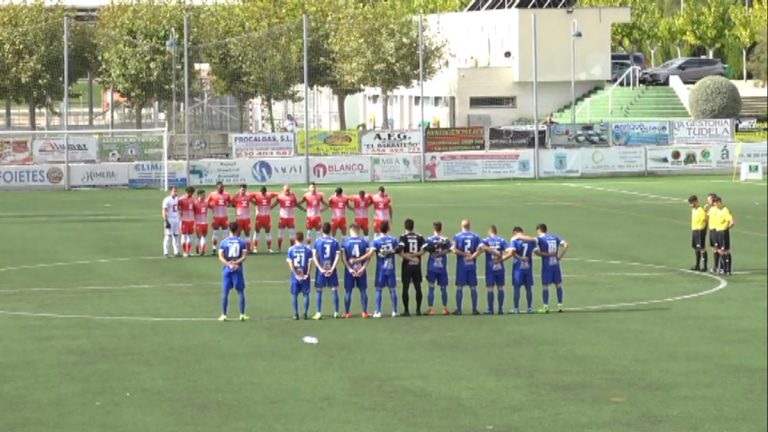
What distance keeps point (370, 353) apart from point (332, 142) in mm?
38487

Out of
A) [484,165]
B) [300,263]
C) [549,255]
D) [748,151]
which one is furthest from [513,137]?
[300,263]

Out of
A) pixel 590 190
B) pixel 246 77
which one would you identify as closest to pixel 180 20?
pixel 246 77

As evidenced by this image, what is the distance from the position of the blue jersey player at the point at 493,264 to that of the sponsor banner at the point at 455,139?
3450cm

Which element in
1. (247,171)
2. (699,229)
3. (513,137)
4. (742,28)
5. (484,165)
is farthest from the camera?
(742,28)

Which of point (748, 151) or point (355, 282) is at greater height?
point (748, 151)

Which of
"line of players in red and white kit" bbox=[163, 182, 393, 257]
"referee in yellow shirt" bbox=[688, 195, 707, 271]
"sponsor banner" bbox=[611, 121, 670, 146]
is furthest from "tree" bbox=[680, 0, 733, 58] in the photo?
"referee in yellow shirt" bbox=[688, 195, 707, 271]

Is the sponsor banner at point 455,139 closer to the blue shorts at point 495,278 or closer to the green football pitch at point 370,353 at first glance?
the green football pitch at point 370,353

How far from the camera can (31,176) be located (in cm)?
5966

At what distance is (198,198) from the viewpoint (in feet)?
128

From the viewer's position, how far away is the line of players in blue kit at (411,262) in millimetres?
27984

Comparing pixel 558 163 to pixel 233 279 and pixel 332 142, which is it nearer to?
pixel 332 142

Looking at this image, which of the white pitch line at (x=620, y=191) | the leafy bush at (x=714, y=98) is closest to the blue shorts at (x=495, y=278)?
the white pitch line at (x=620, y=191)

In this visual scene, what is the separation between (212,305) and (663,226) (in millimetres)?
19074

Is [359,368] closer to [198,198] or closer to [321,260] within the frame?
[321,260]
